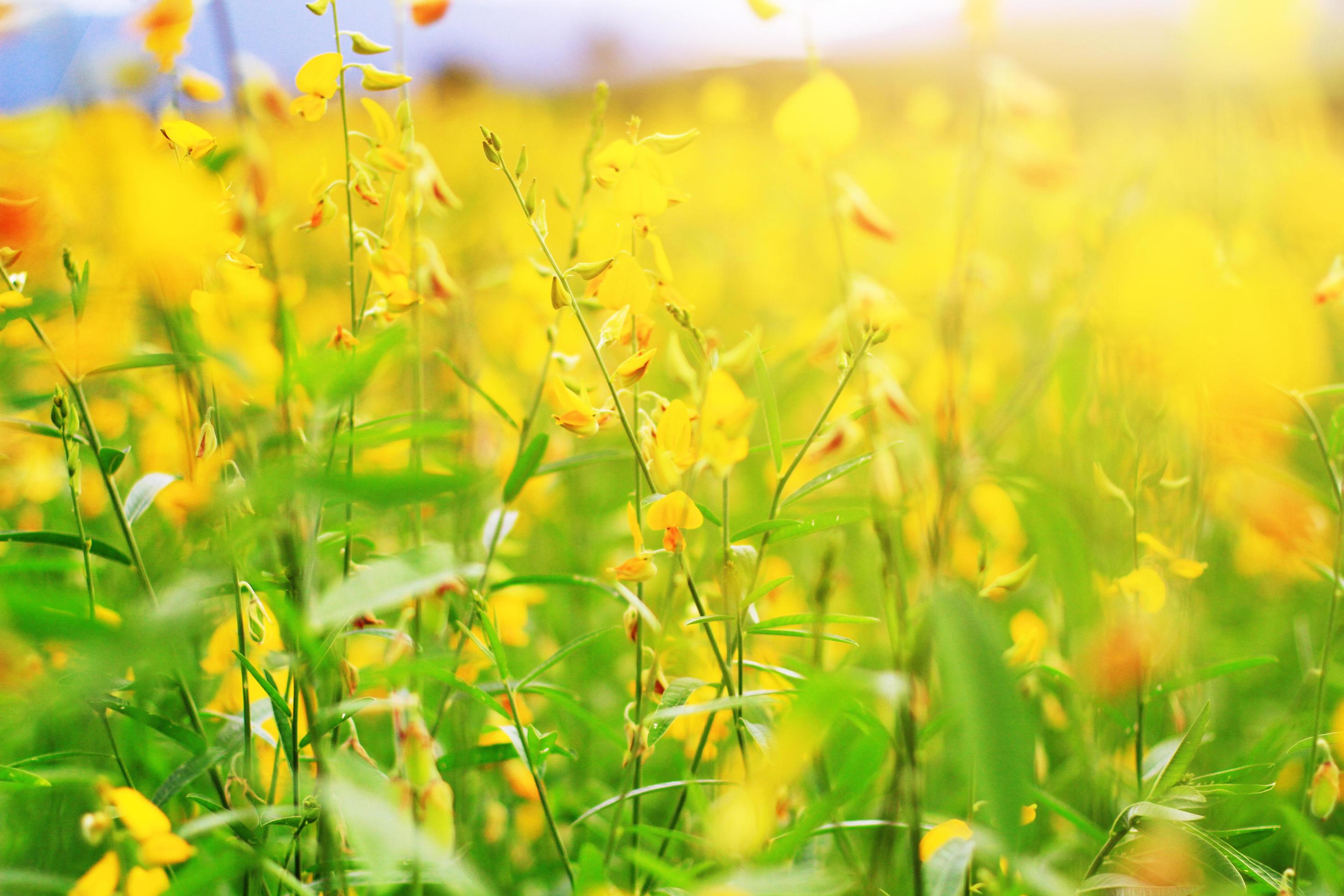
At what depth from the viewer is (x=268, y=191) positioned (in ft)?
1.50

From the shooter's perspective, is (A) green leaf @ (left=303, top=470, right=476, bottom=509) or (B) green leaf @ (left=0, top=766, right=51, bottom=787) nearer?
(A) green leaf @ (left=303, top=470, right=476, bottom=509)

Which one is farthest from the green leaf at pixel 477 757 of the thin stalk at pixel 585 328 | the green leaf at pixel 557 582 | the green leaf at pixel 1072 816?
the green leaf at pixel 1072 816

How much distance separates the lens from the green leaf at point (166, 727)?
53cm

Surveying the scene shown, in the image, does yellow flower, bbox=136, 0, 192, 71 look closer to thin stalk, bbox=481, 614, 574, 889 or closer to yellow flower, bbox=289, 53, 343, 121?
yellow flower, bbox=289, 53, 343, 121

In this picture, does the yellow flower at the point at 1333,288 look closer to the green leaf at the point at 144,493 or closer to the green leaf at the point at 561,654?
the green leaf at the point at 561,654

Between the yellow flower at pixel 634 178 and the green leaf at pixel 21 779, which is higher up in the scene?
the yellow flower at pixel 634 178

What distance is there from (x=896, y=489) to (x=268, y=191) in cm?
35

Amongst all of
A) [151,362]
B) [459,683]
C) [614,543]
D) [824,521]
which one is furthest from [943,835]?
[614,543]

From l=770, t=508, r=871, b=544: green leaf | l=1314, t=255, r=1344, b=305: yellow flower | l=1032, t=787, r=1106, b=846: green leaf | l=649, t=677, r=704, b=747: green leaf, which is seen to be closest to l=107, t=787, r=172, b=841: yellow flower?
l=649, t=677, r=704, b=747: green leaf

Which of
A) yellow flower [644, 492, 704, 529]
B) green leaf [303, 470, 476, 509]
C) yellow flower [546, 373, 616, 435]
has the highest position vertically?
green leaf [303, 470, 476, 509]

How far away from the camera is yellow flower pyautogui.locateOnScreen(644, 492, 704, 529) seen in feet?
1.60

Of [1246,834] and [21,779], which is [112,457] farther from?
[1246,834]

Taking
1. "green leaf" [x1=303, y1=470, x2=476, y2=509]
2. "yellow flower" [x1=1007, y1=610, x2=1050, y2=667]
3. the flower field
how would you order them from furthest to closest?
"yellow flower" [x1=1007, y1=610, x2=1050, y2=667]
the flower field
"green leaf" [x1=303, y1=470, x2=476, y2=509]

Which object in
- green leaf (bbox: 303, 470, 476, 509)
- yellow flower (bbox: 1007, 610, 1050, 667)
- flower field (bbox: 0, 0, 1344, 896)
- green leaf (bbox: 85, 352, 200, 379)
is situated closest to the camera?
green leaf (bbox: 303, 470, 476, 509)
